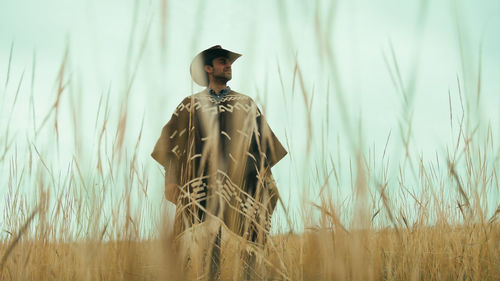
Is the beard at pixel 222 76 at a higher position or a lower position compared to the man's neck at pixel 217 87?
higher

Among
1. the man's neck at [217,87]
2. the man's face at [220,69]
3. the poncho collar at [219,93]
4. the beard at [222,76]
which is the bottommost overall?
the poncho collar at [219,93]

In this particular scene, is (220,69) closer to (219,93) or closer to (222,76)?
(222,76)

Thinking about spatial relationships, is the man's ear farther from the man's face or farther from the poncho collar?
the poncho collar

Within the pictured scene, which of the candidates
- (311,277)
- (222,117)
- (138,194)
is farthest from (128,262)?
(222,117)

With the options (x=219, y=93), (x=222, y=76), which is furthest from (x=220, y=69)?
(x=219, y=93)

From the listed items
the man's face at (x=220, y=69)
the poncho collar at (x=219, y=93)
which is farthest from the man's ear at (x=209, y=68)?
the poncho collar at (x=219, y=93)

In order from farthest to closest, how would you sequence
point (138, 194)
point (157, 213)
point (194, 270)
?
point (194, 270)
point (138, 194)
point (157, 213)

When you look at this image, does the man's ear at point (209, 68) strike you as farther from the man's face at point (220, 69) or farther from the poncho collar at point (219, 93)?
the poncho collar at point (219, 93)

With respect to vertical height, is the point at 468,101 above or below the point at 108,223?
above

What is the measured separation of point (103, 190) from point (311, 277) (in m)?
0.91

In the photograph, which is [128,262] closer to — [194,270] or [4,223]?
[194,270]

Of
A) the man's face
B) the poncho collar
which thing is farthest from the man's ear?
the poncho collar

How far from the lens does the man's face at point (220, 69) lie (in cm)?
252

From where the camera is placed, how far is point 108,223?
1.34 meters
